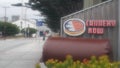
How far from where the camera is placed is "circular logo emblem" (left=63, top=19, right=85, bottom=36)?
1694 centimetres

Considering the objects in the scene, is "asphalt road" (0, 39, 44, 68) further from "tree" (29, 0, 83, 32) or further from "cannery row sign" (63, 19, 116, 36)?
"cannery row sign" (63, 19, 116, 36)

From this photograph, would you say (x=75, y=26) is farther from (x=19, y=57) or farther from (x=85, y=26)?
(x=19, y=57)

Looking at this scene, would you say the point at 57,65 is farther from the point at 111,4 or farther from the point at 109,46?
the point at 111,4

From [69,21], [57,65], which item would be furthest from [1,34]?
[57,65]

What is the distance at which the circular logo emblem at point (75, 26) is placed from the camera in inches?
667

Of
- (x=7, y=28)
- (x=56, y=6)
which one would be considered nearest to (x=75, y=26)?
(x=56, y=6)

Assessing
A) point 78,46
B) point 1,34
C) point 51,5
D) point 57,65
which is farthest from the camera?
point 1,34

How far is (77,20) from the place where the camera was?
1705 cm

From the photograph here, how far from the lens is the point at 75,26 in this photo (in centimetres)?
1698

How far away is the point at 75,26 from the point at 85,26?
0.38m

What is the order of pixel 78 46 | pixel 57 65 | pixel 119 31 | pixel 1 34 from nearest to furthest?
pixel 57 65
pixel 78 46
pixel 119 31
pixel 1 34

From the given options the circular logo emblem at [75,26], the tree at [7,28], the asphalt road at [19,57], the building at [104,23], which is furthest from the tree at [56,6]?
the tree at [7,28]

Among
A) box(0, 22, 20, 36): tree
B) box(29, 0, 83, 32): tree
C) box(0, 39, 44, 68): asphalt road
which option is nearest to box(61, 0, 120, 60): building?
box(0, 39, 44, 68): asphalt road

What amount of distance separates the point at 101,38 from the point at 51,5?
7070 millimetres
